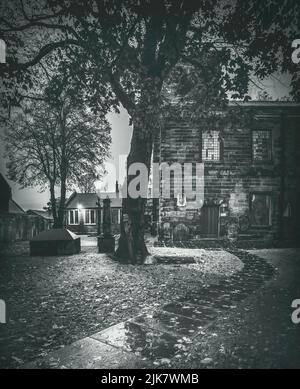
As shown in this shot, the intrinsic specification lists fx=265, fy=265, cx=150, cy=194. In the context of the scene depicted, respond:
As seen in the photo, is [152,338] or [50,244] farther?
[50,244]

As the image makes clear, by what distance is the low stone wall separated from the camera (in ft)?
65.7

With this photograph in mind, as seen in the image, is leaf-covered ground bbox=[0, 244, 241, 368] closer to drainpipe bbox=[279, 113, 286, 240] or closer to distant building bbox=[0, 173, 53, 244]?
drainpipe bbox=[279, 113, 286, 240]

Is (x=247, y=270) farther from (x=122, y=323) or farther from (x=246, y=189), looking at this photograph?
(x=246, y=189)

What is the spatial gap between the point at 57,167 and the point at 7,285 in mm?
18397

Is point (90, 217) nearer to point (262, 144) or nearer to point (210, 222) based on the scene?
point (210, 222)

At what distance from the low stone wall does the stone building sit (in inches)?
479

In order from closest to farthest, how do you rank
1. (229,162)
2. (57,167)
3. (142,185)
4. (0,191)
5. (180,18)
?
(180,18), (142,185), (229,162), (57,167), (0,191)

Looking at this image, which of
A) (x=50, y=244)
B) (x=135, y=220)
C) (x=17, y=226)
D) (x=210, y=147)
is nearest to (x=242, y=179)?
(x=210, y=147)

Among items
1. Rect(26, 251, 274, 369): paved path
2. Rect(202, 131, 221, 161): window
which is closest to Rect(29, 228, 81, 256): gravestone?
Rect(26, 251, 274, 369): paved path

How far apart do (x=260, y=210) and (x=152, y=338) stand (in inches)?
581

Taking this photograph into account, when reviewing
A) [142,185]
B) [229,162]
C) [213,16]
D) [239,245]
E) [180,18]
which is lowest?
[239,245]

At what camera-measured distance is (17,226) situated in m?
22.0

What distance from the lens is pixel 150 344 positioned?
3727mm

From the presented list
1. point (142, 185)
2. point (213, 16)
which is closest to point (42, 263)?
point (142, 185)
